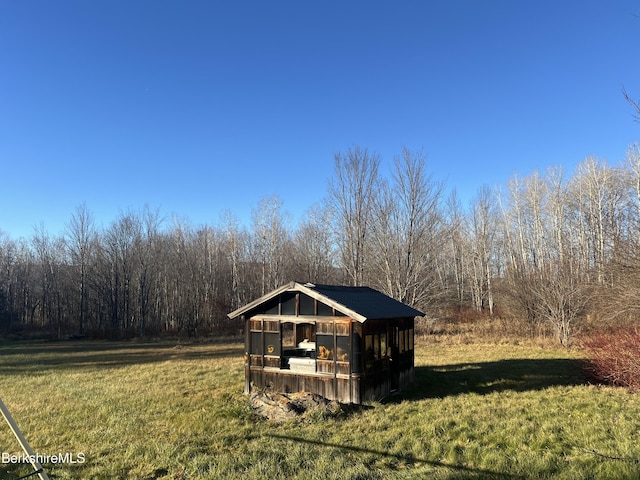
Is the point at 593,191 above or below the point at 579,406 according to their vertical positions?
above

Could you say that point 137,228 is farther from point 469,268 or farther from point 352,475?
point 352,475

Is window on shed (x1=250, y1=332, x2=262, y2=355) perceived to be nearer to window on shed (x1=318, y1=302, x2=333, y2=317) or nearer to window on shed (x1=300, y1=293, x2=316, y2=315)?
window on shed (x1=300, y1=293, x2=316, y2=315)

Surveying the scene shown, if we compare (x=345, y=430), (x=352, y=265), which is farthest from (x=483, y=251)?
(x=345, y=430)

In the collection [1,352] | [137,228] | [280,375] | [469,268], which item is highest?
[137,228]

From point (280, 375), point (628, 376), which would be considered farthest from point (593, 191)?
point (280, 375)

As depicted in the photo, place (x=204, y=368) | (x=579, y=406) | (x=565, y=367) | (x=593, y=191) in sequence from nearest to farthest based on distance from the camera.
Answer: (x=579, y=406) → (x=565, y=367) → (x=204, y=368) → (x=593, y=191)

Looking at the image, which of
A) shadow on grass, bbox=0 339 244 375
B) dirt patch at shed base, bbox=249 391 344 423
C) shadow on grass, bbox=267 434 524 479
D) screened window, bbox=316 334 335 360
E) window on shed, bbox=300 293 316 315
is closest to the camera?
shadow on grass, bbox=267 434 524 479

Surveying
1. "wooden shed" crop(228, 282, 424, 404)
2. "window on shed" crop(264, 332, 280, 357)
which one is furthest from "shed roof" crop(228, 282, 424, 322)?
"window on shed" crop(264, 332, 280, 357)

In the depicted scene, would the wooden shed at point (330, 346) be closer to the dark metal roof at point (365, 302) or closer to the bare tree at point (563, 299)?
the dark metal roof at point (365, 302)

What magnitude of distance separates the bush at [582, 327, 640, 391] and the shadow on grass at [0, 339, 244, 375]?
614 inches

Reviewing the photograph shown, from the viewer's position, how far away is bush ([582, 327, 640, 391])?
Answer: 1273 centimetres

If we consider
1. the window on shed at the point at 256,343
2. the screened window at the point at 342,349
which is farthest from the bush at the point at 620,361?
the window on shed at the point at 256,343

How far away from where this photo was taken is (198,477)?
695 centimetres

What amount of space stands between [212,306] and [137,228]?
1239 centimetres
